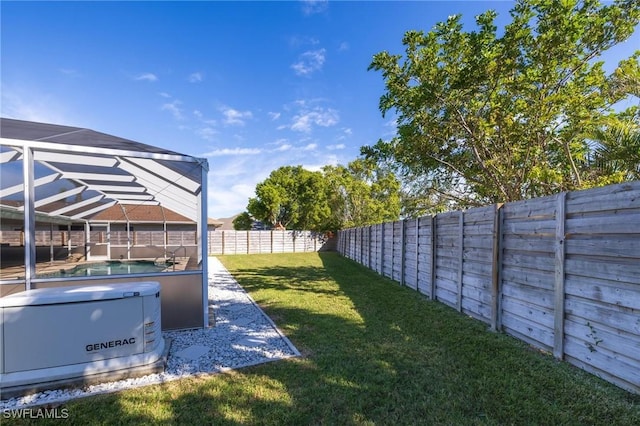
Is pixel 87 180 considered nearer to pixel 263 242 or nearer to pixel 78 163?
pixel 78 163

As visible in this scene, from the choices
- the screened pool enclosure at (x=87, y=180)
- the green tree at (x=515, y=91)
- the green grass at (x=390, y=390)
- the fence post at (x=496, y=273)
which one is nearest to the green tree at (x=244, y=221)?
the screened pool enclosure at (x=87, y=180)

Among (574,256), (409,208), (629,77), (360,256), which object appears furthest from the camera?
(360,256)

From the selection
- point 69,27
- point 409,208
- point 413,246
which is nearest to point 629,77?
point 413,246

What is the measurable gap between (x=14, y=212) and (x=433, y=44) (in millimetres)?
10189

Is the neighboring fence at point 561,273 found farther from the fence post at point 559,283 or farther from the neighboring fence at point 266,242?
the neighboring fence at point 266,242

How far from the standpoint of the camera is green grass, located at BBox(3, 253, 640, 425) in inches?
90.9

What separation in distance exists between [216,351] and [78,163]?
140 inches

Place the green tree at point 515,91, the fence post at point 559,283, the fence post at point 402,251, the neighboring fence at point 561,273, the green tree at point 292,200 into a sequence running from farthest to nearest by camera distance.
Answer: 1. the green tree at point 292,200
2. the fence post at point 402,251
3. the green tree at point 515,91
4. the fence post at point 559,283
5. the neighboring fence at point 561,273

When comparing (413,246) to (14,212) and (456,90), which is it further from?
(14,212)

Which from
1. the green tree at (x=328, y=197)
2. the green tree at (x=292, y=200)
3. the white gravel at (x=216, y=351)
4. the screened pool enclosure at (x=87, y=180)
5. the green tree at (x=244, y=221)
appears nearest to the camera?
the white gravel at (x=216, y=351)

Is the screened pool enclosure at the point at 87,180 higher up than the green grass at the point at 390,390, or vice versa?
the screened pool enclosure at the point at 87,180

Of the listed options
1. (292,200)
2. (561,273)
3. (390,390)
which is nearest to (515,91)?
(561,273)

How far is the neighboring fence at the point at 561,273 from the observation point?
8.20 ft

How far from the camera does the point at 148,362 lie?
10.2 feet
